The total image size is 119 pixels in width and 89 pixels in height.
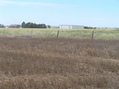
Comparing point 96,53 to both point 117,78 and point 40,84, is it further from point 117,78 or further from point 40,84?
point 40,84

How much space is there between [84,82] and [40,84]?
1254 millimetres

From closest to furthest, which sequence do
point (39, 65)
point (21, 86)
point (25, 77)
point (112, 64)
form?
point (21, 86), point (25, 77), point (39, 65), point (112, 64)

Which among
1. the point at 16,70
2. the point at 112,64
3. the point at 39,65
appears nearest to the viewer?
the point at 16,70

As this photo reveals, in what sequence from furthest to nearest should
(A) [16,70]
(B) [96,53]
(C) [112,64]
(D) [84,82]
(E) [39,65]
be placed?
1. (B) [96,53]
2. (C) [112,64]
3. (E) [39,65]
4. (A) [16,70]
5. (D) [84,82]

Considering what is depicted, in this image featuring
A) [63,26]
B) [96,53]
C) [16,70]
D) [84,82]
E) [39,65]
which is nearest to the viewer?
[84,82]

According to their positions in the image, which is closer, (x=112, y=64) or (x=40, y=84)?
(x=40, y=84)

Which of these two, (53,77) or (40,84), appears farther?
(53,77)

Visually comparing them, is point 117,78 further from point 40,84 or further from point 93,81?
point 40,84

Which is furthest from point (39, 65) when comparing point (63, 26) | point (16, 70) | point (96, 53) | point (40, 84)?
point (63, 26)

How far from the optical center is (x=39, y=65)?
7688 millimetres

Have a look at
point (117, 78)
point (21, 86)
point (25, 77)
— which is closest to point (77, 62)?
point (117, 78)

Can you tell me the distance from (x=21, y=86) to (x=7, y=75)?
1274 millimetres

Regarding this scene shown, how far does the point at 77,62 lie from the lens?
28.1ft

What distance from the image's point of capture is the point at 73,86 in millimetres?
5523
